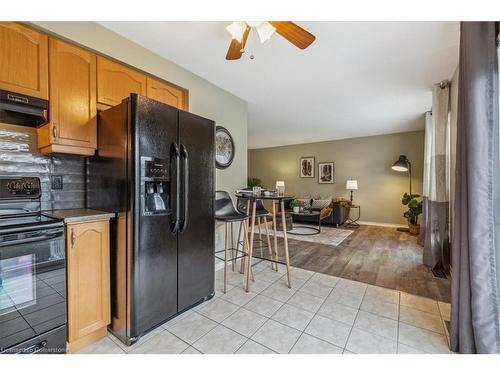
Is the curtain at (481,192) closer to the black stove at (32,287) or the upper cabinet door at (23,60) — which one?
the black stove at (32,287)

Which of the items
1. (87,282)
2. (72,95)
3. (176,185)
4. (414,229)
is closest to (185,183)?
(176,185)

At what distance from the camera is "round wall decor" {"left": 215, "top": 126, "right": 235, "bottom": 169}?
2.97m

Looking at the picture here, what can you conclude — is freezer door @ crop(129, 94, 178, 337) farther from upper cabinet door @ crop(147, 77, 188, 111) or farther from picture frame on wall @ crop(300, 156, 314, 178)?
picture frame on wall @ crop(300, 156, 314, 178)

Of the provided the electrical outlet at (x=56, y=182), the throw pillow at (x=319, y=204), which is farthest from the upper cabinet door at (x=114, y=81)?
the throw pillow at (x=319, y=204)

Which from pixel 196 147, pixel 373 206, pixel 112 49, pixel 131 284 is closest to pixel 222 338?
pixel 131 284

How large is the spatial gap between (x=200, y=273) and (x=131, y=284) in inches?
24.2

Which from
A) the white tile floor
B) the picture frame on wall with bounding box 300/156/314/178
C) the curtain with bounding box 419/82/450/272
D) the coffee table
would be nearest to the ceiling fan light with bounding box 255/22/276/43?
the white tile floor

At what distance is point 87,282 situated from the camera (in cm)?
149

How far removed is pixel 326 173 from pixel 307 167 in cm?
66

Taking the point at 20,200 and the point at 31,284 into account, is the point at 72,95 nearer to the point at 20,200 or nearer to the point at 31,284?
the point at 20,200

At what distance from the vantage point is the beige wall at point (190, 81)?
68.6 inches

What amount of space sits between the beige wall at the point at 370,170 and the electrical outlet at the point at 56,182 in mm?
6415

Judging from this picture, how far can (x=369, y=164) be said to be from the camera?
620cm

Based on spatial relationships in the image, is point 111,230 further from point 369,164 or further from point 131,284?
point 369,164
